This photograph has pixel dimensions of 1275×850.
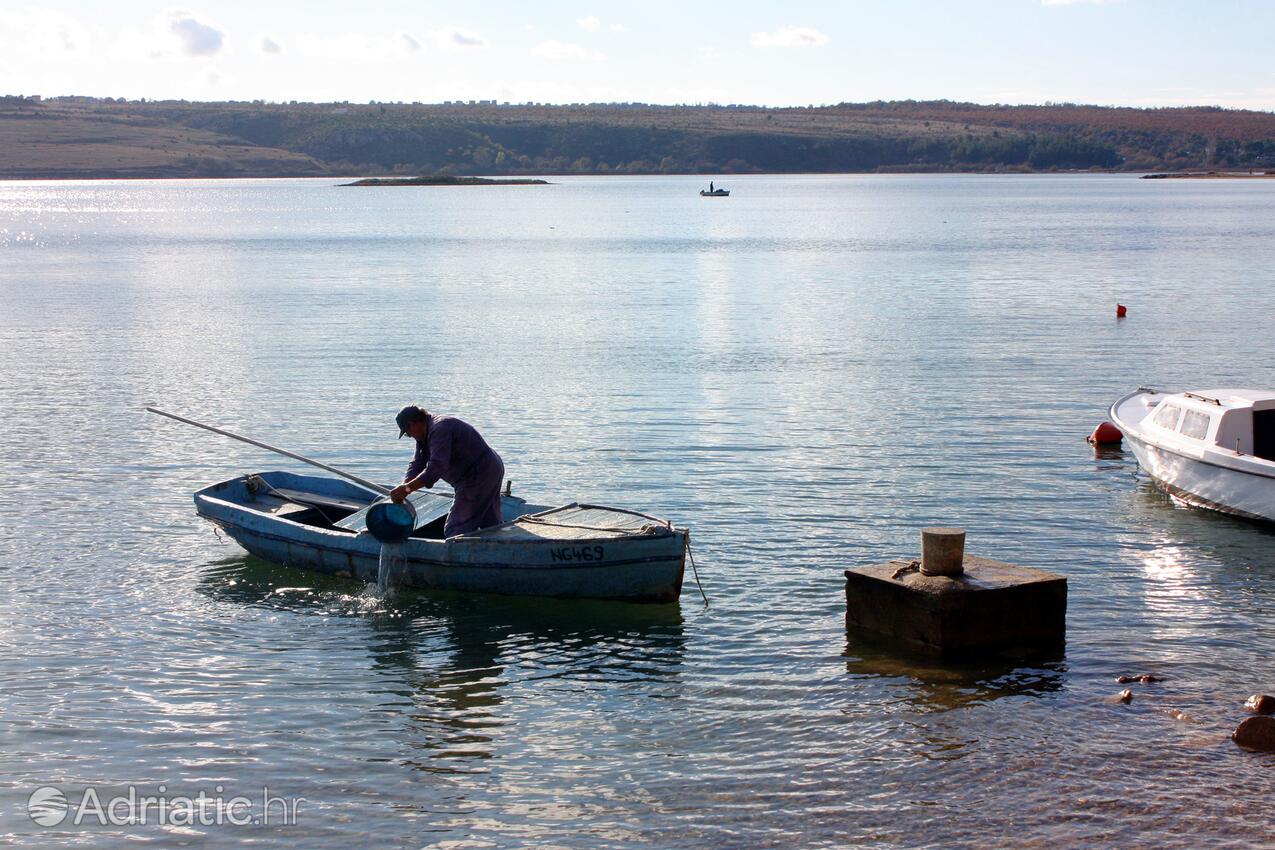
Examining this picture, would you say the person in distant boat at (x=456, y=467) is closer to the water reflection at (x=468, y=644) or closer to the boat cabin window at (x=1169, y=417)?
the water reflection at (x=468, y=644)

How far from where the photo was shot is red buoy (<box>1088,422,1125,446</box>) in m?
22.0

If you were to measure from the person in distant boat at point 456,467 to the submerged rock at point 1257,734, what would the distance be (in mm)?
7263

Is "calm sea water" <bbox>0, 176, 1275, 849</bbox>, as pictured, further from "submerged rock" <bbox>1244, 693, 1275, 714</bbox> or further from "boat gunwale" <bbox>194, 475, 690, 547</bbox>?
"boat gunwale" <bbox>194, 475, 690, 547</bbox>

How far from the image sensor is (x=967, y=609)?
12.0 metres

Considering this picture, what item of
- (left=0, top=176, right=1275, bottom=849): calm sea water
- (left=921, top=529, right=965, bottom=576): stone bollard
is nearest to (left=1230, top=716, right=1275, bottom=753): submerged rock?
(left=0, top=176, right=1275, bottom=849): calm sea water

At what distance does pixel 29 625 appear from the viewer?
45.5 feet

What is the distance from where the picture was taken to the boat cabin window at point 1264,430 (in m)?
17.4

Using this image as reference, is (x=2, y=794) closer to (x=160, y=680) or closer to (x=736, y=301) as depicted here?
(x=160, y=680)

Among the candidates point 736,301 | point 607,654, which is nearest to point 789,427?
point 607,654

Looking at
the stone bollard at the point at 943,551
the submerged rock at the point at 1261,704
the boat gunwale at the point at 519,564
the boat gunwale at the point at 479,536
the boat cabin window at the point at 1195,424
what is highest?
the boat cabin window at the point at 1195,424

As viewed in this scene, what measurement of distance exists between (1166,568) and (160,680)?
10627 millimetres

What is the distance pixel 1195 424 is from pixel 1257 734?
8787 millimetres

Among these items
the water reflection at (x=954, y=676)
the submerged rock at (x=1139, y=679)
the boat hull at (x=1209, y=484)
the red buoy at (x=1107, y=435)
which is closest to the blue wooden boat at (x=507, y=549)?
the water reflection at (x=954, y=676)

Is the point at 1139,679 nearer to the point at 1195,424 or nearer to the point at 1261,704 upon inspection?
the point at 1261,704
